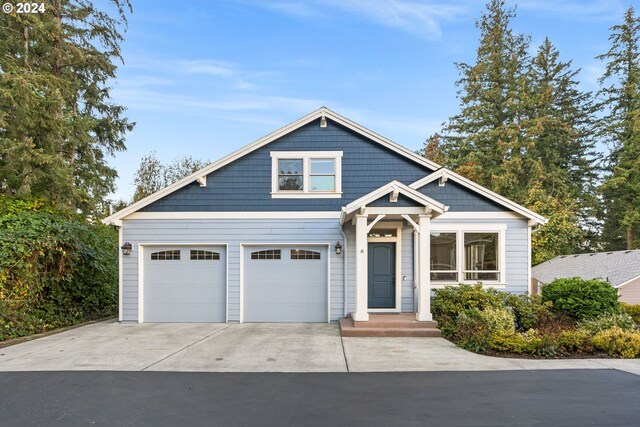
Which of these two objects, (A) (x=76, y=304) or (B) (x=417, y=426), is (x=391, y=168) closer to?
(B) (x=417, y=426)

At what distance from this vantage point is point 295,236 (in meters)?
11.6

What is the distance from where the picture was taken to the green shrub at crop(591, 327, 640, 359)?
7491 millimetres

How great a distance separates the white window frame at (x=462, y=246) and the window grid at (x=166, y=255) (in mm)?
7438

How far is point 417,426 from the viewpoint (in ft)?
14.1

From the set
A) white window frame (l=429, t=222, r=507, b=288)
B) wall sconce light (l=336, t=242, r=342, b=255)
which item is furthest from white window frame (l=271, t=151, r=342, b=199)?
white window frame (l=429, t=222, r=507, b=288)

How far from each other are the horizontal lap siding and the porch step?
7.38 ft

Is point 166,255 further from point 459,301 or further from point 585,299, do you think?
point 585,299

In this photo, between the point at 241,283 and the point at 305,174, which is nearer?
the point at 241,283

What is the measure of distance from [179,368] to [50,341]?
A: 171 inches

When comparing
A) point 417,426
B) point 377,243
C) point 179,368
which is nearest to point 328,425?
point 417,426

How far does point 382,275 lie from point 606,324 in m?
5.21

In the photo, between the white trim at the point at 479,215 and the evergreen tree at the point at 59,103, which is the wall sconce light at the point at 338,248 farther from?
the evergreen tree at the point at 59,103

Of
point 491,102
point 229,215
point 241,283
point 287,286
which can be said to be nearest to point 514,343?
point 287,286

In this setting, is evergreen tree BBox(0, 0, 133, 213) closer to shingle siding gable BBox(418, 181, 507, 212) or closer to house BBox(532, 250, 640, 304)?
shingle siding gable BBox(418, 181, 507, 212)
